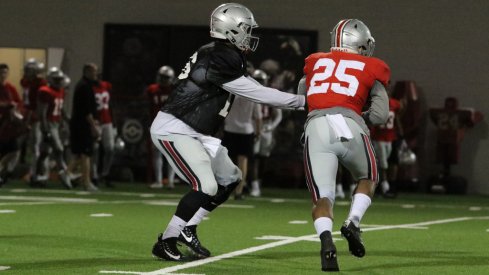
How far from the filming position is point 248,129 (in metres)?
17.4

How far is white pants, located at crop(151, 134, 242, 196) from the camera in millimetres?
8734

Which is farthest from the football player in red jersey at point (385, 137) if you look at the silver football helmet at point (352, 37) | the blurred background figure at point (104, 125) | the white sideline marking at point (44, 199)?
the silver football helmet at point (352, 37)

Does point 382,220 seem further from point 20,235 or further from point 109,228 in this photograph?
point 20,235

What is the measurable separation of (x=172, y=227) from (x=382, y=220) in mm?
5568

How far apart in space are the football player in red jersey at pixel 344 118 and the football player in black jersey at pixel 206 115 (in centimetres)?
26

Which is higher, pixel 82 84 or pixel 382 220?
pixel 82 84

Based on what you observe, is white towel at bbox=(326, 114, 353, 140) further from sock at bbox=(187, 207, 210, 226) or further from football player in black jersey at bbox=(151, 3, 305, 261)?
sock at bbox=(187, 207, 210, 226)

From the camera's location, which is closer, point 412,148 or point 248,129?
point 248,129

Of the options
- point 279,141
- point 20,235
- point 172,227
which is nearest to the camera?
point 172,227

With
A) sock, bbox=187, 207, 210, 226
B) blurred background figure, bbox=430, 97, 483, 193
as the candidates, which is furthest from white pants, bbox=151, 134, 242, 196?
blurred background figure, bbox=430, 97, 483, 193

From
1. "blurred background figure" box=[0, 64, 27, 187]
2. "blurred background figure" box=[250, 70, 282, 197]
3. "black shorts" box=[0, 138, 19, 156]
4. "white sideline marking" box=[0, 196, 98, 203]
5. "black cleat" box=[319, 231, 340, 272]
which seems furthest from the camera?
"blurred background figure" box=[250, 70, 282, 197]

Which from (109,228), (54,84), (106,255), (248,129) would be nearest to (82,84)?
(54,84)

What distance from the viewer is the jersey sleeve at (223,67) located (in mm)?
8672

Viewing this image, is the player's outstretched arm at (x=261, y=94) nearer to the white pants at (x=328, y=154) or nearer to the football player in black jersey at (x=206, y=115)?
the football player in black jersey at (x=206, y=115)
